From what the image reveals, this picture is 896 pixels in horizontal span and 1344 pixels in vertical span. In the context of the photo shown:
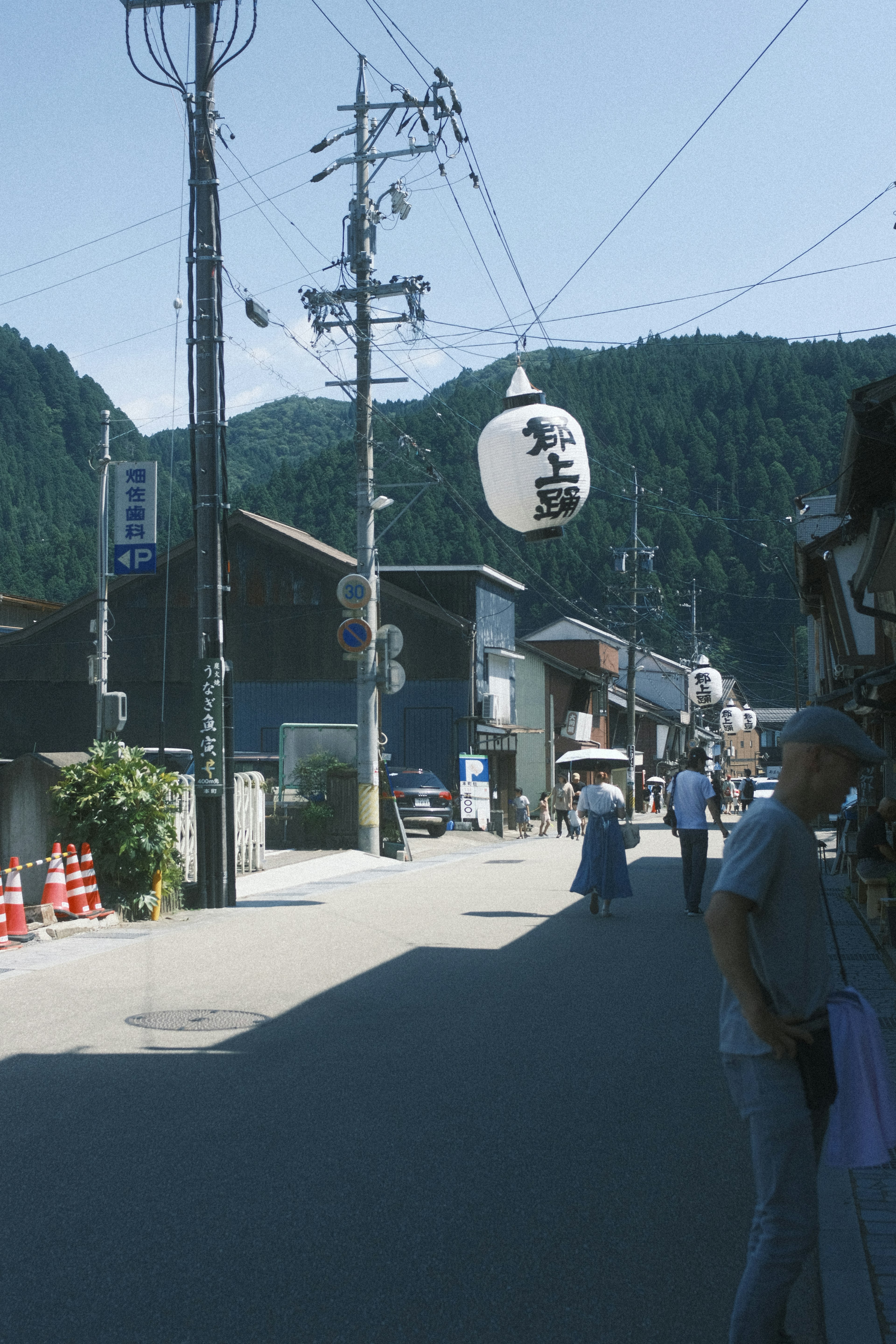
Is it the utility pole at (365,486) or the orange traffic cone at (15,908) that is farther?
the utility pole at (365,486)

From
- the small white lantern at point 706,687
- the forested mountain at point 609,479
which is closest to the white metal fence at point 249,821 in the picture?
the small white lantern at point 706,687

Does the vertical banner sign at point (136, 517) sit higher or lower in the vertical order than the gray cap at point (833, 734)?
higher

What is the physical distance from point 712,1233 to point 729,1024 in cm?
167

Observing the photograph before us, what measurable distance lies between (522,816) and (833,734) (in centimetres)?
3631

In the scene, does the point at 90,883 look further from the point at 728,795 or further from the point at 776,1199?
the point at 728,795

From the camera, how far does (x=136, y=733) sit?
149 ft

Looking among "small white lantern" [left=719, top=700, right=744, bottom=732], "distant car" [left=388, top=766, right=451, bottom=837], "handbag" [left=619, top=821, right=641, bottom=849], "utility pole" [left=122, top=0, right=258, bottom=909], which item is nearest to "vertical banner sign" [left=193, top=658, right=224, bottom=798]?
"utility pole" [left=122, top=0, right=258, bottom=909]

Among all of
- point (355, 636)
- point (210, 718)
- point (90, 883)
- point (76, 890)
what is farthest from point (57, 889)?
point (355, 636)

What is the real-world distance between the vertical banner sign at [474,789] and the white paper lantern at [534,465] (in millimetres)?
23211

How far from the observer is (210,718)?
16766 millimetres

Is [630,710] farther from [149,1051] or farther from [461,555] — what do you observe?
[149,1051]

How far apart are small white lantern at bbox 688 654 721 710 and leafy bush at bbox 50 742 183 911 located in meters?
42.9

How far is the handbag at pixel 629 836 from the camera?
48.5ft

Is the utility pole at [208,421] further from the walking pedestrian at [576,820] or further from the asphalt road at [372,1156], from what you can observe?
the walking pedestrian at [576,820]
